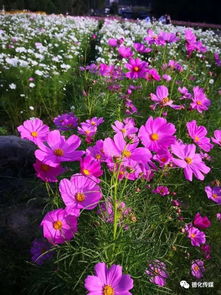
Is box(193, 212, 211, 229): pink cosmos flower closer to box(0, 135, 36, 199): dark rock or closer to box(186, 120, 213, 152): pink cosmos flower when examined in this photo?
box(186, 120, 213, 152): pink cosmos flower

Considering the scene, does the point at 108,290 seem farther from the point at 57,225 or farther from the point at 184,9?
the point at 184,9

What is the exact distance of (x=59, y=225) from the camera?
3.48 feet

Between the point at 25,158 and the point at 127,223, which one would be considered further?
the point at 25,158

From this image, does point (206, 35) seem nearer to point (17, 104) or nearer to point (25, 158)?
point (17, 104)

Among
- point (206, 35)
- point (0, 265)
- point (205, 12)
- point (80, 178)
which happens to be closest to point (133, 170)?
point (80, 178)

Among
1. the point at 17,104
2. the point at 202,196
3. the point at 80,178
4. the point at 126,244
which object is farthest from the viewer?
the point at 17,104

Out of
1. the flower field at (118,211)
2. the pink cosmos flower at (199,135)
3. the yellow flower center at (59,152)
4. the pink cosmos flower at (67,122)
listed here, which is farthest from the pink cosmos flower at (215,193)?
the yellow flower center at (59,152)

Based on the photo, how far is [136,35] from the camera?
32.5 feet

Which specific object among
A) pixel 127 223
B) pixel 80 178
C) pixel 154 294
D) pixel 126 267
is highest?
pixel 80 178

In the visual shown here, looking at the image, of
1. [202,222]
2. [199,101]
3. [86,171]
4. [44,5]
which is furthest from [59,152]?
[44,5]

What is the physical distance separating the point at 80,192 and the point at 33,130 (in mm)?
373

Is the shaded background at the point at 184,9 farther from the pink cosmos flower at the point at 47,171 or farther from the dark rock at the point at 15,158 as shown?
the pink cosmos flower at the point at 47,171

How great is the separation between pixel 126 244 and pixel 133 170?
0.29 metres

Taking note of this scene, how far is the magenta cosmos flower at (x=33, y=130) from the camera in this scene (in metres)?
1.25
